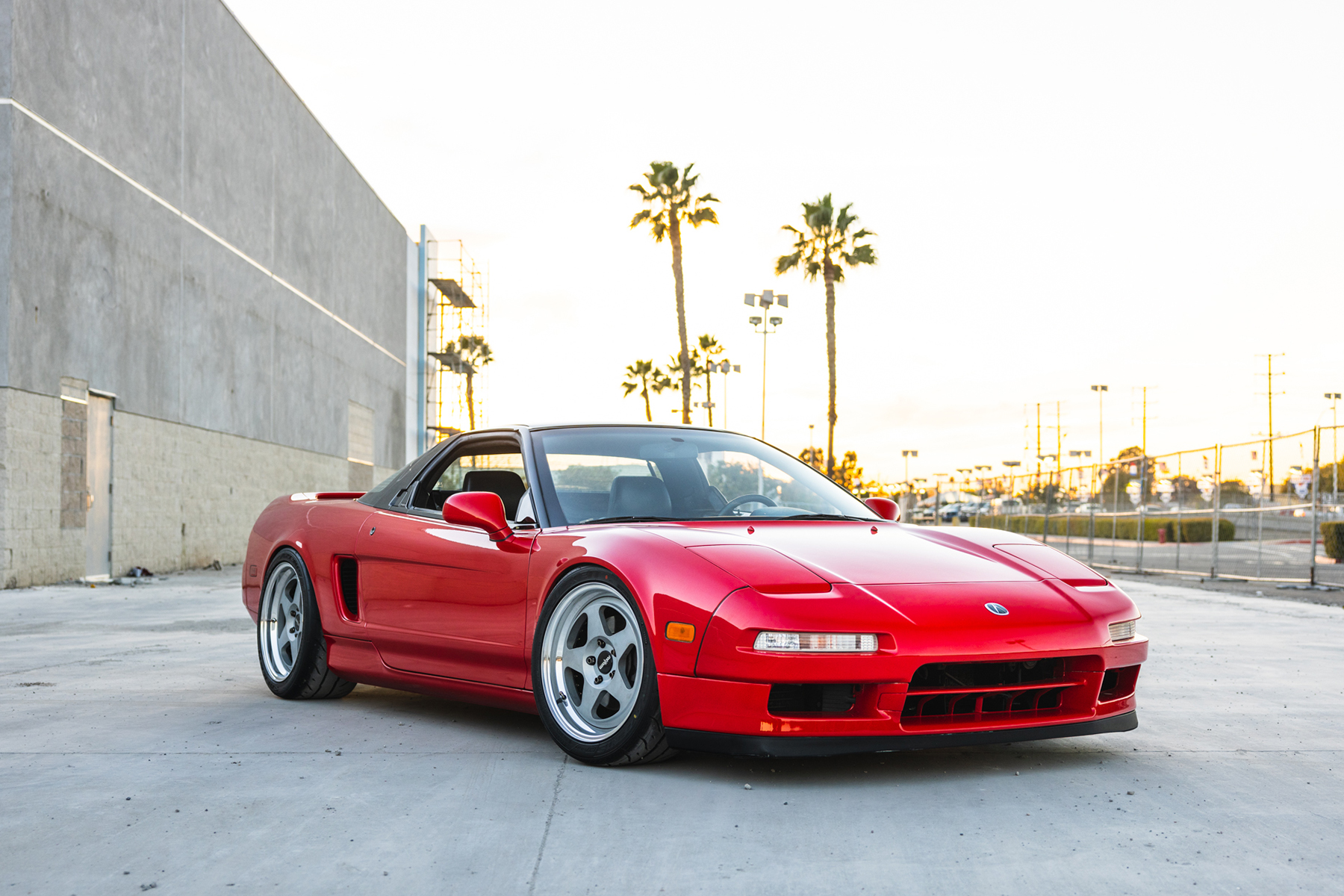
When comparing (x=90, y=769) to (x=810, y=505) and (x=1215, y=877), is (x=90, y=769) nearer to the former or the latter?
(x=810, y=505)

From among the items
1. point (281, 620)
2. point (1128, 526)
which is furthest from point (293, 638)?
point (1128, 526)

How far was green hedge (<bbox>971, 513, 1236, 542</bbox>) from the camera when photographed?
17594 mm

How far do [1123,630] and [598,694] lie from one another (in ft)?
5.85

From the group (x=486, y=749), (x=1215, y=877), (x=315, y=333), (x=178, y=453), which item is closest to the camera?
(x=1215, y=877)

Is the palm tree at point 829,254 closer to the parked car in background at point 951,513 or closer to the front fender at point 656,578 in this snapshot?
the parked car in background at point 951,513

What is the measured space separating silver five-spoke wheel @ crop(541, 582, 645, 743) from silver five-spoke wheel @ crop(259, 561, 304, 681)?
1.93 metres

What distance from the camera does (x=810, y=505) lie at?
523 cm

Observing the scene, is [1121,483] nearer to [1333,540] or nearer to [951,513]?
[1333,540]

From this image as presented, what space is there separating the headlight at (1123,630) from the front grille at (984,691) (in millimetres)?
218

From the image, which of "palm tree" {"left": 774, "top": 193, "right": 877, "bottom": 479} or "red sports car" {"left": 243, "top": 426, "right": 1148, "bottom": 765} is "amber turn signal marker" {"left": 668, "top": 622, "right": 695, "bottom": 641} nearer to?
"red sports car" {"left": 243, "top": 426, "right": 1148, "bottom": 765}

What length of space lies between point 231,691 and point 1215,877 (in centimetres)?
462

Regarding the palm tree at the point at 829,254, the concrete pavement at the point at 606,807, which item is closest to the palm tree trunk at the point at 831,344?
the palm tree at the point at 829,254

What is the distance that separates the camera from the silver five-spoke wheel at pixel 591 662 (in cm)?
424

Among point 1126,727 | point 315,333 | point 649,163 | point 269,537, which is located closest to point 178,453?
point 315,333
